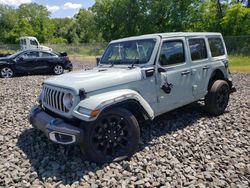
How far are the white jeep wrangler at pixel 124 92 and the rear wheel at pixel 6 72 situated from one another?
958cm

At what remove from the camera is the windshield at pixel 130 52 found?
15.7 ft

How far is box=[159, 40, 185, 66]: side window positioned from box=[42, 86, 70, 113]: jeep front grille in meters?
1.92

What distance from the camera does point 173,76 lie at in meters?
4.95

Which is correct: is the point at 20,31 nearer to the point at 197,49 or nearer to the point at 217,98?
the point at 197,49

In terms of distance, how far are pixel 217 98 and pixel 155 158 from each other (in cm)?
274

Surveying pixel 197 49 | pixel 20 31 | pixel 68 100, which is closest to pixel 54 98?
pixel 68 100

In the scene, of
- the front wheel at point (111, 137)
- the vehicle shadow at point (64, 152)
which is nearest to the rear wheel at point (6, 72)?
the vehicle shadow at point (64, 152)

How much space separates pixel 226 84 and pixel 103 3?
43124mm

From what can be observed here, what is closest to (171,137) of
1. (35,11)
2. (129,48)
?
(129,48)

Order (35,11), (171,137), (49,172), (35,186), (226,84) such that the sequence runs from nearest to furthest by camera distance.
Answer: (35,186), (49,172), (171,137), (226,84), (35,11)

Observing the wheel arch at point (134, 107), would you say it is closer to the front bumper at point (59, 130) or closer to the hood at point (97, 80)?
the hood at point (97, 80)

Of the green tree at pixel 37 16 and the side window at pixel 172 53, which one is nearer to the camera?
the side window at pixel 172 53

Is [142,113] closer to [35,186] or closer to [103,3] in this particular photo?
[35,186]

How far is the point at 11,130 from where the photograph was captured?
17.7 feet
